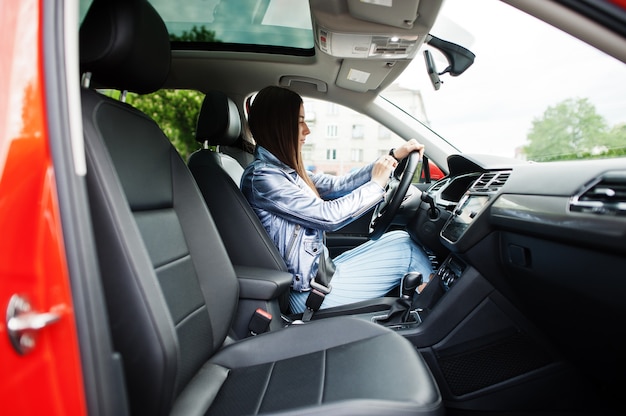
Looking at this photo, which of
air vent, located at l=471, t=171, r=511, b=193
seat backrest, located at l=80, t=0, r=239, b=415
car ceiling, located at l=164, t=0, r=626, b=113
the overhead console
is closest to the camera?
seat backrest, located at l=80, t=0, r=239, b=415

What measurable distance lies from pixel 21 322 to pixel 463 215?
4.32 ft

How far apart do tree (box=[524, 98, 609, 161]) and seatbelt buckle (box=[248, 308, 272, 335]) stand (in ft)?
3.55

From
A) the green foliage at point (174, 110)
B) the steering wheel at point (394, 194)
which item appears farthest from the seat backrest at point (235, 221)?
the green foliage at point (174, 110)

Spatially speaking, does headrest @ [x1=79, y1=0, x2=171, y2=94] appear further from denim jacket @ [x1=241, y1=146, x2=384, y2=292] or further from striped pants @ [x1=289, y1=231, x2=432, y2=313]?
striped pants @ [x1=289, y1=231, x2=432, y2=313]

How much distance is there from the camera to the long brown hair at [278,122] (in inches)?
65.8

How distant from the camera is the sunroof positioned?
1846 millimetres

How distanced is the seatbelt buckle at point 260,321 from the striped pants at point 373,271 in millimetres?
293

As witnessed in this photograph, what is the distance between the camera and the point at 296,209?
1.54 meters

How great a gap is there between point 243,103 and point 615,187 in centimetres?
190

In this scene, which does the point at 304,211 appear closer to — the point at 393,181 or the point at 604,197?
the point at 393,181

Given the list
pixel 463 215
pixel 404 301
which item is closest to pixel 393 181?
Answer: pixel 463 215

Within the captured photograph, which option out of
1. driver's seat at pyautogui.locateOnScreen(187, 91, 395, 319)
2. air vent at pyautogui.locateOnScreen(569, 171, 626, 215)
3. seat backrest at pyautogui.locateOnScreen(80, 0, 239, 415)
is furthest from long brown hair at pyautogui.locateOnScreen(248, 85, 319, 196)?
air vent at pyautogui.locateOnScreen(569, 171, 626, 215)

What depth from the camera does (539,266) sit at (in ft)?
3.45

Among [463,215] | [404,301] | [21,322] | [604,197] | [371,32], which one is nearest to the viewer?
[21,322]
